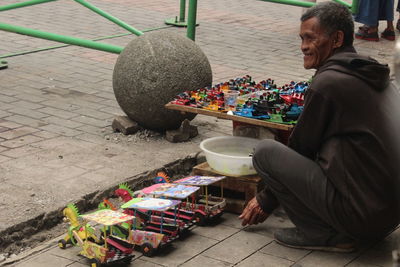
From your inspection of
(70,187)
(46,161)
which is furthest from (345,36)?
(46,161)

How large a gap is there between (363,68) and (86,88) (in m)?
4.08

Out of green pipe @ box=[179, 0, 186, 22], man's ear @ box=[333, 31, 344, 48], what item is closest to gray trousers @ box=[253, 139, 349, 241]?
man's ear @ box=[333, 31, 344, 48]

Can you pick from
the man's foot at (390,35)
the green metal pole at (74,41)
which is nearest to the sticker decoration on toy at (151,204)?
the green metal pole at (74,41)

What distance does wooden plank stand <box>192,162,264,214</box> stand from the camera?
15.3ft

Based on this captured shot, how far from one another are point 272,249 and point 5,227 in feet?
5.05

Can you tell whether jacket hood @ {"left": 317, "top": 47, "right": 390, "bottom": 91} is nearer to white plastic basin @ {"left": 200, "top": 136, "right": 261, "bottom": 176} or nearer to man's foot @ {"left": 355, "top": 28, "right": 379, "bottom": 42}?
white plastic basin @ {"left": 200, "top": 136, "right": 261, "bottom": 176}

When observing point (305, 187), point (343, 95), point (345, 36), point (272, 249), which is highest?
point (345, 36)

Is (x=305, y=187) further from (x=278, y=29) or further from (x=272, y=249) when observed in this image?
(x=278, y=29)

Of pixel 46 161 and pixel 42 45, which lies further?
pixel 42 45

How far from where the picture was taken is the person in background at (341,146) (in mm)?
3922

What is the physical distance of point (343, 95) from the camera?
391 cm

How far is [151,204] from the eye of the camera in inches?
167

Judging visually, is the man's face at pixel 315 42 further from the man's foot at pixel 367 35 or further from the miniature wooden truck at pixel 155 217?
the man's foot at pixel 367 35

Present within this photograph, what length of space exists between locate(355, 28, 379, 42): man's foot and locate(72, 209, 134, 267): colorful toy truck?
24.2 feet
